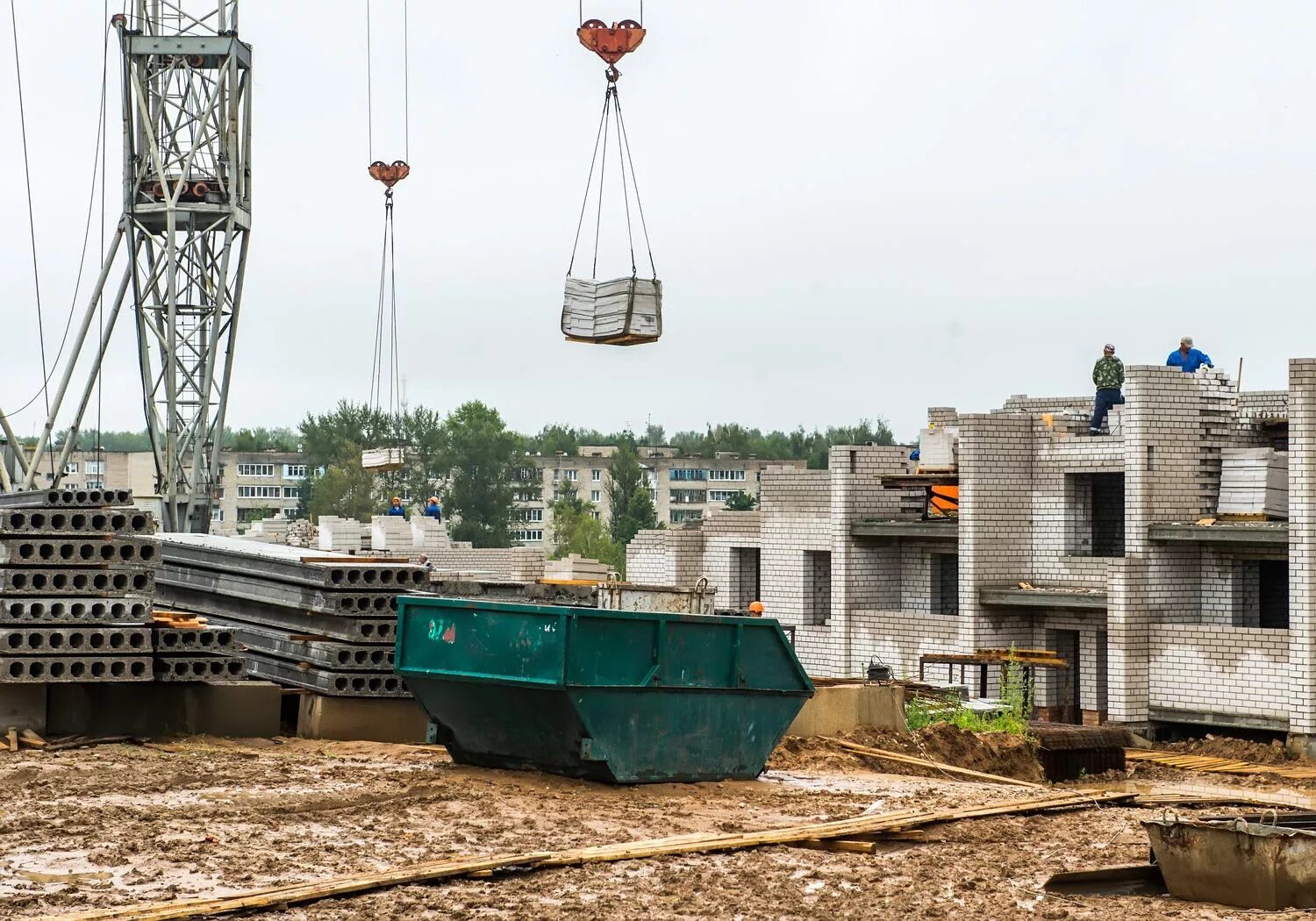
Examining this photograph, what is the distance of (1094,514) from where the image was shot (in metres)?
25.5

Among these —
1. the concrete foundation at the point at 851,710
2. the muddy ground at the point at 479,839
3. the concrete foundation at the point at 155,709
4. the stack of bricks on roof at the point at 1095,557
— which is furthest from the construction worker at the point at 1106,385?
the concrete foundation at the point at 155,709

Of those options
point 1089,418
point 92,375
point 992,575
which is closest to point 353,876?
point 992,575

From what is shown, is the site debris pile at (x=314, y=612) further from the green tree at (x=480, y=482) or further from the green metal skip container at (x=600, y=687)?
the green tree at (x=480, y=482)

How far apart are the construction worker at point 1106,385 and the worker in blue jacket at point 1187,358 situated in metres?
1.37

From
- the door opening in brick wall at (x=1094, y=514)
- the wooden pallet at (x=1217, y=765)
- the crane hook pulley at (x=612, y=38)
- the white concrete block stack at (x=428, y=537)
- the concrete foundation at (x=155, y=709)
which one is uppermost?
the crane hook pulley at (x=612, y=38)

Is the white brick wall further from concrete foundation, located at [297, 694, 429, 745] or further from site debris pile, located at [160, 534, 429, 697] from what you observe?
concrete foundation, located at [297, 694, 429, 745]

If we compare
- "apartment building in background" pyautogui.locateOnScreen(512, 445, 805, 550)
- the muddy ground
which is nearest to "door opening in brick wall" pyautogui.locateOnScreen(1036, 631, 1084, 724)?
the muddy ground

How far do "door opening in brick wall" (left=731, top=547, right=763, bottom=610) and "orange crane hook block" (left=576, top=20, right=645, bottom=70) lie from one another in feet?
38.5

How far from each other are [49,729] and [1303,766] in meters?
14.2

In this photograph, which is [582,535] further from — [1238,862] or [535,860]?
[1238,862]

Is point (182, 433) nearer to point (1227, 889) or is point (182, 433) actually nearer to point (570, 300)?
point (570, 300)

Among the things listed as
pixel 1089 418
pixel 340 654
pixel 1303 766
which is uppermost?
pixel 1089 418

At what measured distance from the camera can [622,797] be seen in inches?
506

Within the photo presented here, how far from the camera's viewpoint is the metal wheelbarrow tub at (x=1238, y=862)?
9805 millimetres
